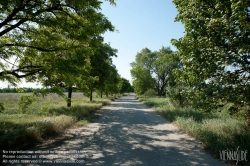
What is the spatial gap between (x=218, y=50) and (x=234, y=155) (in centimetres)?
317

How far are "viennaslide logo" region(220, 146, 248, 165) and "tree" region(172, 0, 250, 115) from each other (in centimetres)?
136

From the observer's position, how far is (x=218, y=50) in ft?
18.0

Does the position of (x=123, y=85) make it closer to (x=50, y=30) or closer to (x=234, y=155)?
(x=50, y=30)

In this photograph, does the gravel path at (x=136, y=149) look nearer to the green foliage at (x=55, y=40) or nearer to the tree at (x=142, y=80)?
the green foliage at (x=55, y=40)

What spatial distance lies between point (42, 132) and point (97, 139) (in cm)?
244

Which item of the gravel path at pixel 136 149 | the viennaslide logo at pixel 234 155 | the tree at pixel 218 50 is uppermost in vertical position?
the tree at pixel 218 50

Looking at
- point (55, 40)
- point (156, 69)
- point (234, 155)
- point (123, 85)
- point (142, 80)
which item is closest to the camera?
point (234, 155)

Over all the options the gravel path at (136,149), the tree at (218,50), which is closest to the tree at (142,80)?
the gravel path at (136,149)

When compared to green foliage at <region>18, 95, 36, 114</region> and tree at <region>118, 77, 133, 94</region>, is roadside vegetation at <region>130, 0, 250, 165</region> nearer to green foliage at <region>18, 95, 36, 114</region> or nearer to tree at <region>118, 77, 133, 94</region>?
green foliage at <region>18, 95, 36, 114</region>

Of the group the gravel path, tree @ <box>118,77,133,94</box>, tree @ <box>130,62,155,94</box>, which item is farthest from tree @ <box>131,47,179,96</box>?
the gravel path

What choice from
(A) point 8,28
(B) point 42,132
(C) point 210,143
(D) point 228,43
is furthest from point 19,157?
(D) point 228,43

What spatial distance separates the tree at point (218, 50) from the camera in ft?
16.5

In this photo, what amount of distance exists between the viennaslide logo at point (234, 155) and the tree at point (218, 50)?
1.36 meters

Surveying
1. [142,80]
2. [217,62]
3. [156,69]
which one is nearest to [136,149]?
[217,62]
